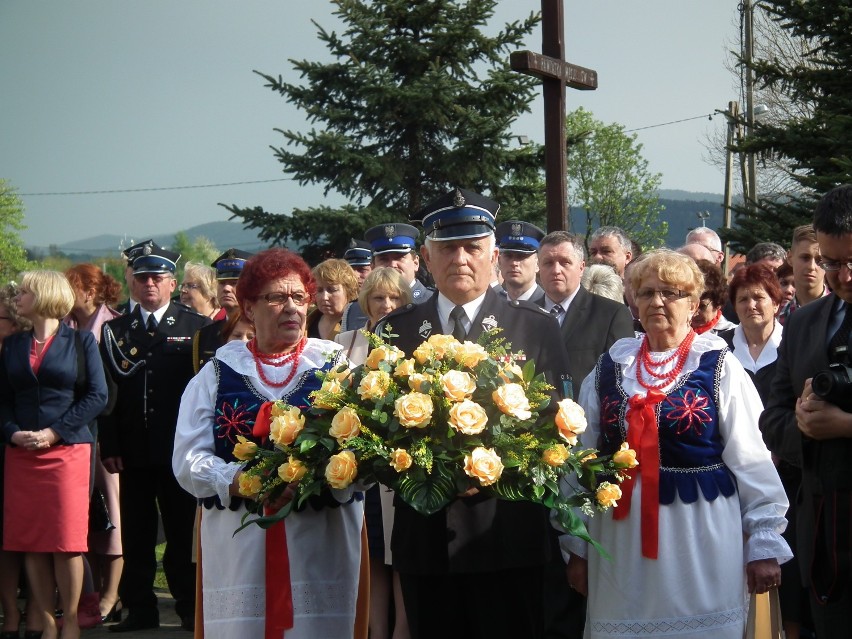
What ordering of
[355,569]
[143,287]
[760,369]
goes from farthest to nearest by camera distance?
[143,287] < [760,369] < [355,569]

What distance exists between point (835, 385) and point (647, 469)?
919mm

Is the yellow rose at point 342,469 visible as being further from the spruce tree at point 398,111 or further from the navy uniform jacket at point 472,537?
the spruce tree at point 398,111

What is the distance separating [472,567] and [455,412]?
69cm

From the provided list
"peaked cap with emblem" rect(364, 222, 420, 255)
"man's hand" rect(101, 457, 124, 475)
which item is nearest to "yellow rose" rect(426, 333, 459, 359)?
"peaked cap with emblem" rect(364, 222, 420, 255)

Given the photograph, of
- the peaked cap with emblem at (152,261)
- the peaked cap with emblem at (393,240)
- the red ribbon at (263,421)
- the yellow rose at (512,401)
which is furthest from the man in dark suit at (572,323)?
the peaked cap with emblem at (152,261)

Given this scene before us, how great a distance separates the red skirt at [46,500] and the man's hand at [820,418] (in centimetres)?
497

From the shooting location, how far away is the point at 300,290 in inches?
173

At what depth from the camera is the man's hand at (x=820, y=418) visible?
133 inches

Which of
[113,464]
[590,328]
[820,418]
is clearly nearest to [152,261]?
[113,464]

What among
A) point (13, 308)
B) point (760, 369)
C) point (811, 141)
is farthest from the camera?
point (811, 141)

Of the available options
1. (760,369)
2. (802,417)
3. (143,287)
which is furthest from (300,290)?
(143,287)

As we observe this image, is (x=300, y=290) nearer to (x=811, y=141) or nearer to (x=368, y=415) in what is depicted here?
(x=368, y=415)

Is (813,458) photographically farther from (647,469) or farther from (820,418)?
(647,469)

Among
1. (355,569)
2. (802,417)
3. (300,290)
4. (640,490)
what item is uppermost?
(300,290)
